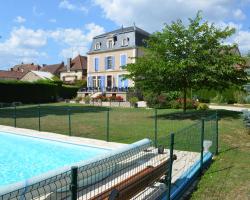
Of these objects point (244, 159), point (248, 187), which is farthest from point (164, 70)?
point (248, 187)

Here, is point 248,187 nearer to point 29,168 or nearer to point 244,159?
point 244,159

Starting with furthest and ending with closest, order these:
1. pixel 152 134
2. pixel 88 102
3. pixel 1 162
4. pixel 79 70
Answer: pixel 79 70 < pixel 88 102 < pixel 152 134 < pixel 1 162

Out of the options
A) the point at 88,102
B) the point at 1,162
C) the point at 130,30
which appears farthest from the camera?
the point at 130,30

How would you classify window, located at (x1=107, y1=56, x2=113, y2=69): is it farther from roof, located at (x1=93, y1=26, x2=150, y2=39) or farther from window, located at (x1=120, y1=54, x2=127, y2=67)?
roof, located at (x1=93, y1=26, x2=150, y2=39)

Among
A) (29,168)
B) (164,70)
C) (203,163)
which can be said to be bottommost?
(29,168)

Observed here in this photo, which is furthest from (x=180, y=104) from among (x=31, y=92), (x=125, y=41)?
(x=125, y=41)

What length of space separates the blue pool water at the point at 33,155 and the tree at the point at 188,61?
8206mm

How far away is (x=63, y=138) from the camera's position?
46.4ft

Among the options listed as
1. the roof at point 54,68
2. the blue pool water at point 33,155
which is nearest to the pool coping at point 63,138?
the blue pool water at point 33,155

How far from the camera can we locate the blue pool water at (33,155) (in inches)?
451

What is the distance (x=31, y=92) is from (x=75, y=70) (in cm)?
2311

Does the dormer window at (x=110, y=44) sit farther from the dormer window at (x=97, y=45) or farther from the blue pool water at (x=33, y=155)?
the blue pool water at (x=33, y=155)

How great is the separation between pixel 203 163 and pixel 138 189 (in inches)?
158

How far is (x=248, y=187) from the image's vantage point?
7.57 meters
